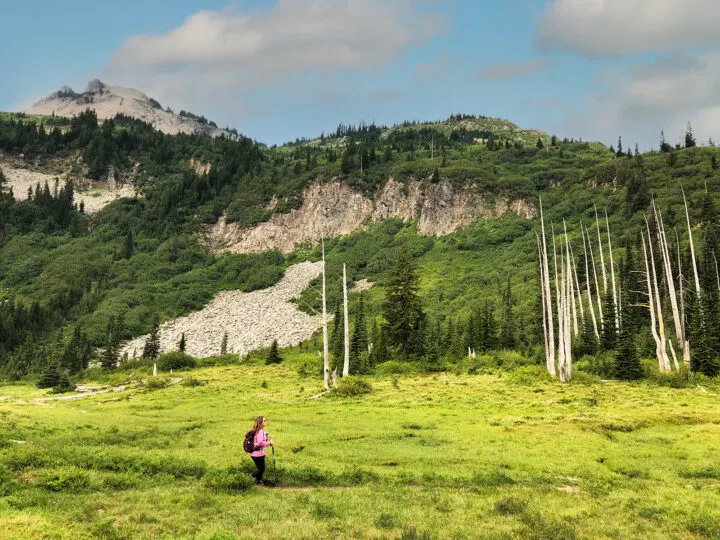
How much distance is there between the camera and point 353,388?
3831cm

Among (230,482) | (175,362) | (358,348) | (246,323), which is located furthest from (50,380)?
(246,323)

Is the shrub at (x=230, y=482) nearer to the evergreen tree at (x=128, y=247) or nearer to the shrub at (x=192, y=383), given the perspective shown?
the shrub at (x=192, y=383)

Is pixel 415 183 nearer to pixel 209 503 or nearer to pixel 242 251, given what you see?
pixel 242 251

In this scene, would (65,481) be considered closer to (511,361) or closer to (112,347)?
(511,361)

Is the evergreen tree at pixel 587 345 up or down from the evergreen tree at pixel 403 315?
down

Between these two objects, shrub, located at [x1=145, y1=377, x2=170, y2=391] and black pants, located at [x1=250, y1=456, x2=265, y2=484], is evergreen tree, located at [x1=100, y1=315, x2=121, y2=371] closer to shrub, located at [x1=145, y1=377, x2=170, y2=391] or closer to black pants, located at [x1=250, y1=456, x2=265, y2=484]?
shrub, located at [x1=145, y1=377, x2=170, y2=391]

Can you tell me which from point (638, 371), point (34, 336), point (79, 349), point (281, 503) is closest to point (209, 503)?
point (281, 503)

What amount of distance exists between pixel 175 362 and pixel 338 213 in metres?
103

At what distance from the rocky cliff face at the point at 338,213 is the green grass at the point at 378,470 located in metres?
120

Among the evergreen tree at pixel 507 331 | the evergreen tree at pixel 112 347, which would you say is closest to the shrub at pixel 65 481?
the evergreen tree at pixel 507 331

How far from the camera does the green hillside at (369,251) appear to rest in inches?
2886

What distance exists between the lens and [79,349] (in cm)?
8594

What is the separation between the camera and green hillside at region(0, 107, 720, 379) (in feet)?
241

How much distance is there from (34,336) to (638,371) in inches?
4439
